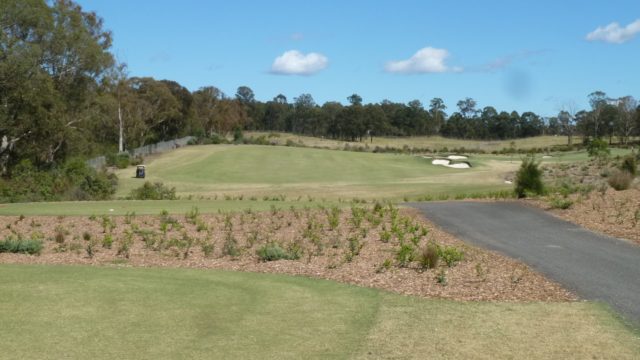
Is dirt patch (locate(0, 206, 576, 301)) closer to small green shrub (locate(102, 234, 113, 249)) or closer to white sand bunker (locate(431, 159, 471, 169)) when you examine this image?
small green shrub (locate(102, 234, 113, 249))

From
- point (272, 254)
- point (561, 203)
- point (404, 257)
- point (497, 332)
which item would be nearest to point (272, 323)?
point (497, 332)

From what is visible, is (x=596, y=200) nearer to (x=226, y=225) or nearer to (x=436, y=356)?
(x=226, y=225)

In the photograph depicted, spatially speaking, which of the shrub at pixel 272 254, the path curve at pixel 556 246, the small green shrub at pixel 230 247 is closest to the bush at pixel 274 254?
the shrub at pixel 272 254

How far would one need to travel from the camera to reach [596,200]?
20.6 metres

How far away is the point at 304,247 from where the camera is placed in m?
14.3

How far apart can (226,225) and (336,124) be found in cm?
13244

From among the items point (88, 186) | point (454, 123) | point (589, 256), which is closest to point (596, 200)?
point (589, 256)

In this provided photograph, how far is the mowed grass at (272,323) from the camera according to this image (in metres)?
6.92

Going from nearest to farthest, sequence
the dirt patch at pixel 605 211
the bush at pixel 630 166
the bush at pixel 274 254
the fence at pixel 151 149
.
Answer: the bush at pixel 274 254 < the dirt patch at pixel 605 211 < the bush at pixel 630 166 < the fence at pixel 151 149

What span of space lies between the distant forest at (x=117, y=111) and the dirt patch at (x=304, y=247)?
93.6 ft

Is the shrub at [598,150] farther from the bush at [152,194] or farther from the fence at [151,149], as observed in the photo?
the fence at [151,149]

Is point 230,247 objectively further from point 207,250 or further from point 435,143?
point 435,143

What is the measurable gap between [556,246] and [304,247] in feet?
17.4

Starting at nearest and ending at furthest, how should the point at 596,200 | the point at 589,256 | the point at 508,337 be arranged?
1. the point at 508,337
2. the point at 589,256
3. the point at 596,200
